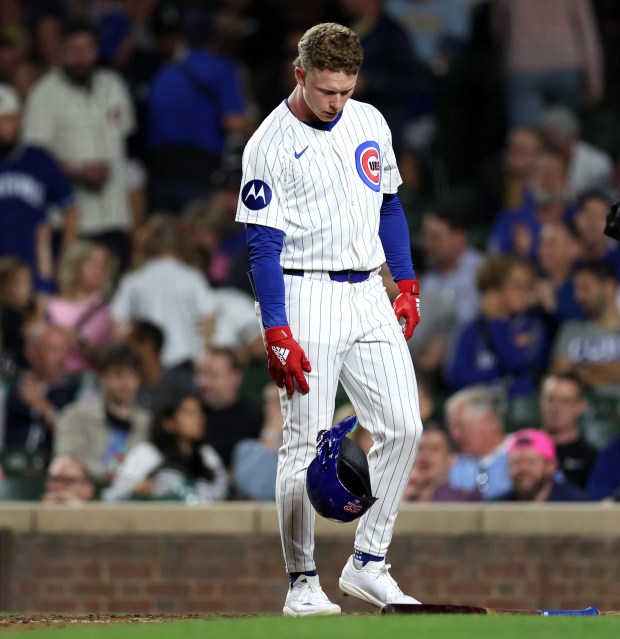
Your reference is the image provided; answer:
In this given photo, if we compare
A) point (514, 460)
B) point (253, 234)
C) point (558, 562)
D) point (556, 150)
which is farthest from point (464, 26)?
point (253, 234)

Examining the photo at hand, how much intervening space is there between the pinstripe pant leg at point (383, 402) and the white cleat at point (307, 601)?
0.77 ft

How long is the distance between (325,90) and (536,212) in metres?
5.53

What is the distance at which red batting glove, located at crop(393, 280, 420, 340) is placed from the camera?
6.03m

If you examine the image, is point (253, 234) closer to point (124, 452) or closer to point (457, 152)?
point (124, 452)

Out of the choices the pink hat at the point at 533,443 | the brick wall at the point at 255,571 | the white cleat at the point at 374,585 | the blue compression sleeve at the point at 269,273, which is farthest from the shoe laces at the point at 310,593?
the pink hat at the point at 533,443

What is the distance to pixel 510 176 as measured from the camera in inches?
443

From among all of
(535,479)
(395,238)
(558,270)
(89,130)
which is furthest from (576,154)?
(395,238)

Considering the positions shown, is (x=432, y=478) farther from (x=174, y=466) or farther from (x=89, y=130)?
(x=89, y=130)

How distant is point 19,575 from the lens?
907 centimetres

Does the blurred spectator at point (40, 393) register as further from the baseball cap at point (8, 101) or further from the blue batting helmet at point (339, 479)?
the blue batting helmet at point (339, 479)

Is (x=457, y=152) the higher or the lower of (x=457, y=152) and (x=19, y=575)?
the higher

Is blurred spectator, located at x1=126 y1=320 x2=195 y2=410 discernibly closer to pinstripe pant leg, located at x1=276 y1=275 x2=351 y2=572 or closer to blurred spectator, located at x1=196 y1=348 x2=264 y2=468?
blurred spectator, located at x1=196 y1=348 x2=264 y2=468

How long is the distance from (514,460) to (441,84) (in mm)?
3441

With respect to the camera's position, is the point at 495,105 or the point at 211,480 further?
the point at 495,105
